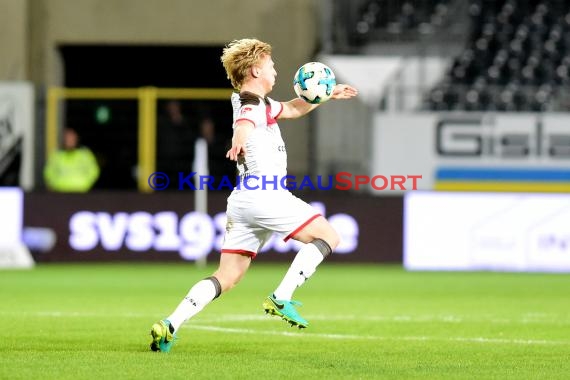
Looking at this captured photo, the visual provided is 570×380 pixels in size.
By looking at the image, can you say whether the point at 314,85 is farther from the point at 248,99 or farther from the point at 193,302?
the point at 193,302

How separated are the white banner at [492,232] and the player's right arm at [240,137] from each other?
38.0 ft

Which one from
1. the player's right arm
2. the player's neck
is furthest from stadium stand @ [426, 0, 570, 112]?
the player's right arm

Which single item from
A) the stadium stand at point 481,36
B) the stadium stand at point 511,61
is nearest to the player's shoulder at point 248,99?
the stadium stand at point 511,61

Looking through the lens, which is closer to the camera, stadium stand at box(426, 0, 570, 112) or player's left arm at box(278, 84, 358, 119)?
player's left arm at box(278, 84, 358, 119)

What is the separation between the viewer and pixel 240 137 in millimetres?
7762

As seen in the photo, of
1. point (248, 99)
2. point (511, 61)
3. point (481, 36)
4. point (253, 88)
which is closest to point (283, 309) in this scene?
point (248, 99)

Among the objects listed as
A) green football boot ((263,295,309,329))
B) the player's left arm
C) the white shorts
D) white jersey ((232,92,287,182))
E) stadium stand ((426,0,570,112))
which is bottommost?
green football boot ((263,295,309,329))

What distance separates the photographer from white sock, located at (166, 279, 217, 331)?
7.85 m

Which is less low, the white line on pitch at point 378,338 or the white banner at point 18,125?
the white banner at point 18,125

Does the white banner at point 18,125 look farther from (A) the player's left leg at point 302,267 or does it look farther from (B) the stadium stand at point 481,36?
(A) the player's left leg at point 302,267

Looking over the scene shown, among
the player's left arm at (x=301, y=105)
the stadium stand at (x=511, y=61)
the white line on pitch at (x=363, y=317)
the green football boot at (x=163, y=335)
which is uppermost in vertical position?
the stadium stand at (x=511, y=61)

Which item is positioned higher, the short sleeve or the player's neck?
the player's neck

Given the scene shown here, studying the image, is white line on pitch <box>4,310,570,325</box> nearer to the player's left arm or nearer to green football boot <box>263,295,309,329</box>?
the player's left arm

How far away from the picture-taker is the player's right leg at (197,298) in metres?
7.84
